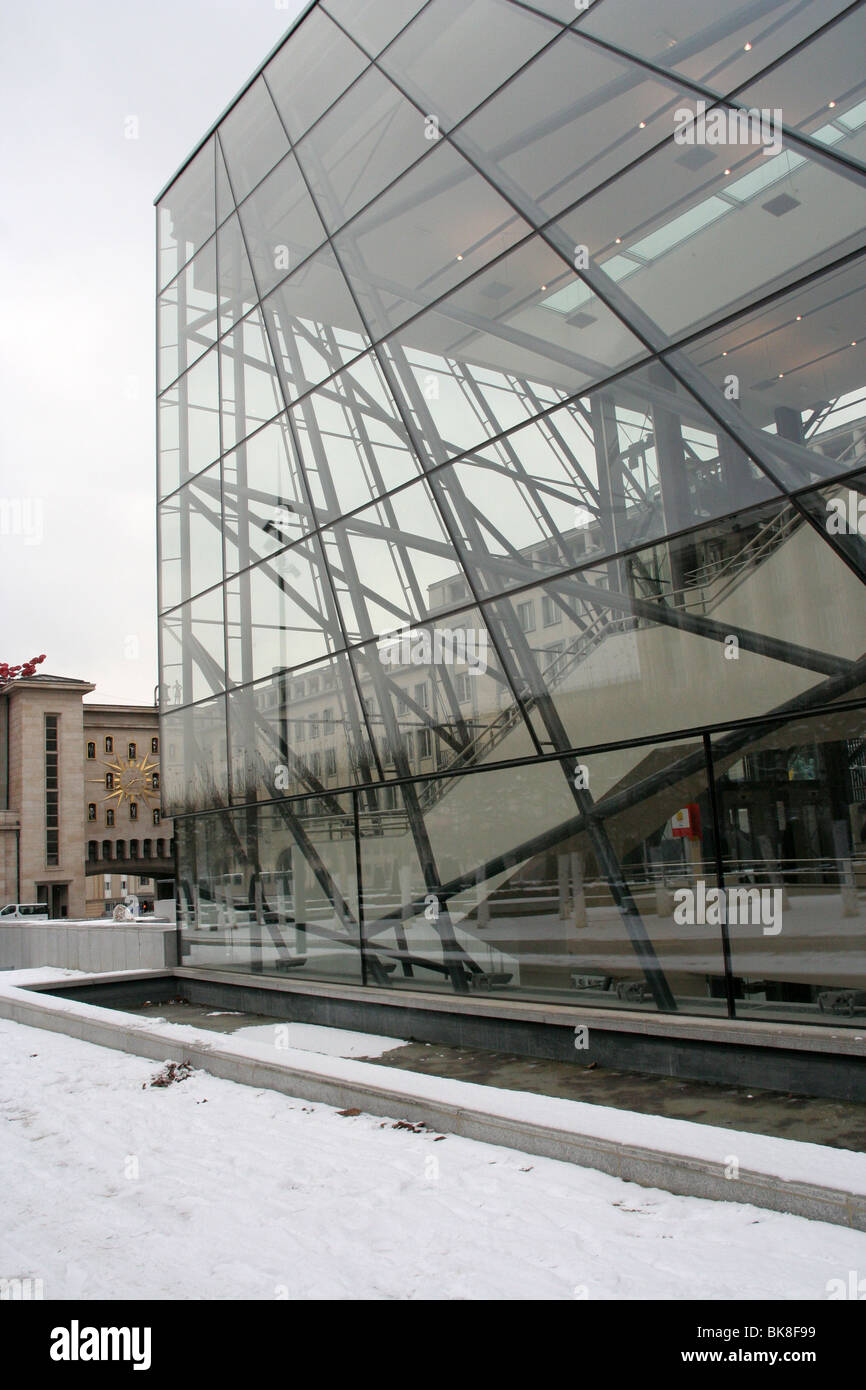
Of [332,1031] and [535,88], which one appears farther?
[332,1031]

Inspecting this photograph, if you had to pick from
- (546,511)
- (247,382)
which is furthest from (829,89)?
(247,382)

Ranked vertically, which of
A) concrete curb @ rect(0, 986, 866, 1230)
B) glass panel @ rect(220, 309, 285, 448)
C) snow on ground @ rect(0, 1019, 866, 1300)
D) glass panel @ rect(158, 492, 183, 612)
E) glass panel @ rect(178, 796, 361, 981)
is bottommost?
snow on ground @ rect(0, 1019, 866, 1300)

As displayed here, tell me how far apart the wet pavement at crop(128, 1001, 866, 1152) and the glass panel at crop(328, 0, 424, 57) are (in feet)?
51.3

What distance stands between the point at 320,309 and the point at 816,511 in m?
10.7

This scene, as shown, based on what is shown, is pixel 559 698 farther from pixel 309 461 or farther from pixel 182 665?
pixel 182 665

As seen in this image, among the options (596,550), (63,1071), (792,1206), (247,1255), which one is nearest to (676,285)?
(596,550)

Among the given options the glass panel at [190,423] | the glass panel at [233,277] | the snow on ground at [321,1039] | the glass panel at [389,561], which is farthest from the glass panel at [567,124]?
the snow on ground at [321,1039]

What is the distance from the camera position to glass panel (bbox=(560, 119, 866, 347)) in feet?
35.6

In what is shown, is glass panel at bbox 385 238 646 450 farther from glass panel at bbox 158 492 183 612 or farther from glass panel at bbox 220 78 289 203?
glass panel at bbox 158 492 183 612

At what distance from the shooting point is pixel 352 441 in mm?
17047

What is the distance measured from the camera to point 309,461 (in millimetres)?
18031

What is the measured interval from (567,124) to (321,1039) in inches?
519

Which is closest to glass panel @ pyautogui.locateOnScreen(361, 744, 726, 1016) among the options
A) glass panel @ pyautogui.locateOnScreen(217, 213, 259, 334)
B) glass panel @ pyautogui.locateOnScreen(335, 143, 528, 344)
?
glass panel @ pyautogui.locateOnScreen(335, 143, 528, 344)

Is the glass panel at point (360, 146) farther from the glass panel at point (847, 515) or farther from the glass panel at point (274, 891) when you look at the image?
the glass panel at point (274, 891)
